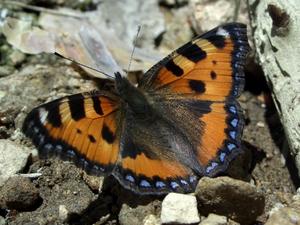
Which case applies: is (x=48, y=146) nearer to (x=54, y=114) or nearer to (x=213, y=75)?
(x=54, y=114)

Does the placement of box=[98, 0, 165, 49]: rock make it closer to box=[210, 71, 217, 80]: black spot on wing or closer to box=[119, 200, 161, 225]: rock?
box=[210, 71, 217, 80]: black spot on wing

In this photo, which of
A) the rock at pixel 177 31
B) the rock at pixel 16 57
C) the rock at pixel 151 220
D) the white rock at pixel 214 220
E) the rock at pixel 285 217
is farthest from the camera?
the rock at pixel 177 31

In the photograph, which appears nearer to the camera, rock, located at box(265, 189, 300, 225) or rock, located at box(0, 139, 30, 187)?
rock, located at box(265, 189, 300, 225)

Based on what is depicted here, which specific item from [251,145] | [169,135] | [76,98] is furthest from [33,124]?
[251,145]

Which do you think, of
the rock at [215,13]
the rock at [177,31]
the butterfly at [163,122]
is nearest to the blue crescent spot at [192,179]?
the butterfly at [163,122]

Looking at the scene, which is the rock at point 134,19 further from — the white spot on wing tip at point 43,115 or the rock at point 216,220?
the rock at point 216,220

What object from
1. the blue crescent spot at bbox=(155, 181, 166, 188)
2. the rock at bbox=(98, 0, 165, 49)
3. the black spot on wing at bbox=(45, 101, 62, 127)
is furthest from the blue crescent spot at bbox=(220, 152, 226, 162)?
the rock at bbox=(98, 0, 165, 49)
